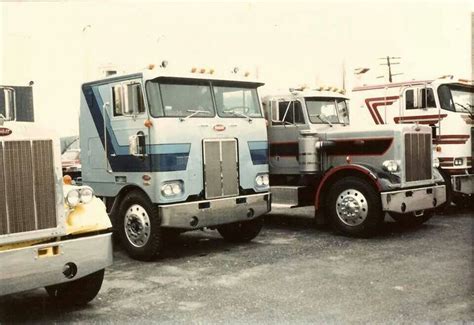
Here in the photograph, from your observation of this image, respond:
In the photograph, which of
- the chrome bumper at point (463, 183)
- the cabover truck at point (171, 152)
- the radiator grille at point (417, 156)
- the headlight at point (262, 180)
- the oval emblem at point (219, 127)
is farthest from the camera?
the chrome bumper at point (463, 183)

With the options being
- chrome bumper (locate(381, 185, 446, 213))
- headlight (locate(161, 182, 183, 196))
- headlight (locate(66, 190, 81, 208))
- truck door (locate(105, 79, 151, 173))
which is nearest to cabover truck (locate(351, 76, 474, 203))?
chrome bumper (locate(381, 185, 446, 213))

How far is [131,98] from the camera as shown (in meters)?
7.61

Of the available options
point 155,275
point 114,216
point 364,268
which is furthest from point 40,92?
point 364,268

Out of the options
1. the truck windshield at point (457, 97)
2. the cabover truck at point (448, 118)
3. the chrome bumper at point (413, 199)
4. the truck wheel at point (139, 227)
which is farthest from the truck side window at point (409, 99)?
the truck wheel at point (139, 227)

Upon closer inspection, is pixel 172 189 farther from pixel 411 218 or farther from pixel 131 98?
pixel 411 218

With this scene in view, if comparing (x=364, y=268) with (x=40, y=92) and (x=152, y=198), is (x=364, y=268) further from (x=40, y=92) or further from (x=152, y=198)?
(x=40, y=92)

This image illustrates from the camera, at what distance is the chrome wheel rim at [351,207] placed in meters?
8.74

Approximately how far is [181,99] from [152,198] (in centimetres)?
144

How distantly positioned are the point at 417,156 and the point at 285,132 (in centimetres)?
237

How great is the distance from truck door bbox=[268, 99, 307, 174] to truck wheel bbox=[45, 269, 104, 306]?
17.8 ft

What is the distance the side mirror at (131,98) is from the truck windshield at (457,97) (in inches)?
257

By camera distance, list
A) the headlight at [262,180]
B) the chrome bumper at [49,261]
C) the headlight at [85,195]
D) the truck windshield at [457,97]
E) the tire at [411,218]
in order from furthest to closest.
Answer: the truck windshield at [457,97] → the tire at [411,218] → the headlight at [262,180] → the headlight at [85,195] → the chrome bumper at [49,261]

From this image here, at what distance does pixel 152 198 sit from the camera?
289 inches

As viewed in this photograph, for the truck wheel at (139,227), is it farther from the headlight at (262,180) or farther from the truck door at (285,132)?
the truck door at (285,132)
